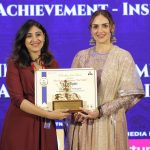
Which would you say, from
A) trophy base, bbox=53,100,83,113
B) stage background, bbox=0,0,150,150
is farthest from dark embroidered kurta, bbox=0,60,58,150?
stage background, bbox=0,0,150,150

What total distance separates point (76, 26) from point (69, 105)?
1.21 metres

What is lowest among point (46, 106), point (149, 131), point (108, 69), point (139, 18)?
point (149, 131)

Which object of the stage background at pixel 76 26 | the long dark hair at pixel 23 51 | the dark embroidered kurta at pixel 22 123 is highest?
the stage background at pixel 76 26

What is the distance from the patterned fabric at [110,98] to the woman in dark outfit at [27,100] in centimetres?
16

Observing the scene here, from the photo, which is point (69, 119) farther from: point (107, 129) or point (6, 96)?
point (6, 96)

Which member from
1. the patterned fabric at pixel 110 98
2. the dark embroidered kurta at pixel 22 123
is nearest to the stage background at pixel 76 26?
the patterned fabric at pixel 110 98

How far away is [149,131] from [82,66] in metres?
1.21

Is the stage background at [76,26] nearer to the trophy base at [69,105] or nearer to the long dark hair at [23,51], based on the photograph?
the long dark hair at [23,51]

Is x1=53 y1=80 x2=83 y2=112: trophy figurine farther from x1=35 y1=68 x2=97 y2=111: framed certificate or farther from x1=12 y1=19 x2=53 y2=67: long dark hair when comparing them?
x1=12 y1=19 x2=53 y2=67: long dark hair

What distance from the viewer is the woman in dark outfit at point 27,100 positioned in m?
2.38

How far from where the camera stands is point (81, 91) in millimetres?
2408

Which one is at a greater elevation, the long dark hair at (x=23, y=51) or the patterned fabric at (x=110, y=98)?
the long dark hair at (x=23, y=51)

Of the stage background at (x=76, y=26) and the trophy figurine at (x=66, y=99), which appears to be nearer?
the trophy figurine at (x=66, y=99)

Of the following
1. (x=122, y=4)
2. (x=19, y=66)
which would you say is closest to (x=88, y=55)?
(x=19, y=66)
